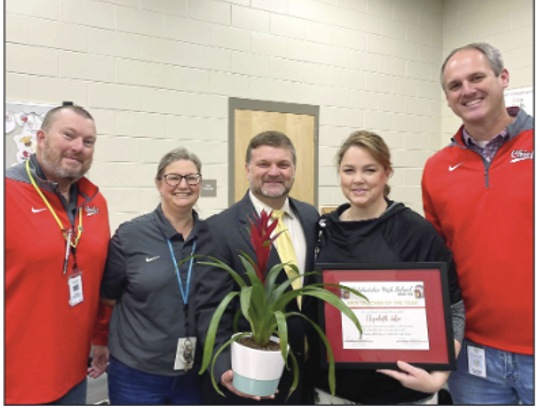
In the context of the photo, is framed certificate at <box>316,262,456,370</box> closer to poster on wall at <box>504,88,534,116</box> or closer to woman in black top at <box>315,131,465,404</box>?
woman in black top at <box>315,131,465,404</box>

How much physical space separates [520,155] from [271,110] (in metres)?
2.55

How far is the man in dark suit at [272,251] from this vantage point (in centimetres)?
149

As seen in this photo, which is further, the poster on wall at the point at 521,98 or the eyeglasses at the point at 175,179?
the poster on wall at the point at 521,98

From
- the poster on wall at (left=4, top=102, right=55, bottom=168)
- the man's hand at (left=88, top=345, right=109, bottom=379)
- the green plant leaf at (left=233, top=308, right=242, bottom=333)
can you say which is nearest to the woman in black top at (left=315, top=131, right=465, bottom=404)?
the green plant leaf at (left=233, top=308, right=242, bottom=333)

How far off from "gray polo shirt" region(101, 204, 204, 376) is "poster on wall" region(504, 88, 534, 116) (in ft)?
A: 12.4

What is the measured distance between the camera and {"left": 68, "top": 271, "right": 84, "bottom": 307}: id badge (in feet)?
5.42

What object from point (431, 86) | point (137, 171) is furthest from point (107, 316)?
point (431, 86)

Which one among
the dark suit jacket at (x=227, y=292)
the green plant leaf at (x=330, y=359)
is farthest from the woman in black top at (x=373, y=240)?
the green plant leaf at (x=330, y=359)

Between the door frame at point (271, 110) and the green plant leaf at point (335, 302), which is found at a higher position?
the door frame at point (271, 110)

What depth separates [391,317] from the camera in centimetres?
138

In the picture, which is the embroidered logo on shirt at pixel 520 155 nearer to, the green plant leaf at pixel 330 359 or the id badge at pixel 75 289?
the green plant leaf at pixel 330 359

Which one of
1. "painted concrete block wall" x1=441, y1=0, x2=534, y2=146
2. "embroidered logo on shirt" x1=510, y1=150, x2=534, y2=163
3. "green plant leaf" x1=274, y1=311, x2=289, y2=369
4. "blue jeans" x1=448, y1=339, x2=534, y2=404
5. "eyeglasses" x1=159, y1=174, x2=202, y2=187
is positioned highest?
"painted concrete block wall" x1=441, y1=0, x2=534, y2=146

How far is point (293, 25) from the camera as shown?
391 centimetres

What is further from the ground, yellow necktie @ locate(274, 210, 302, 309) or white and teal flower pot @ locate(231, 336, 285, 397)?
yellow necktie @ locate(274, 210, 302, 309)
